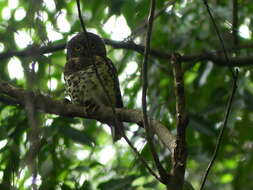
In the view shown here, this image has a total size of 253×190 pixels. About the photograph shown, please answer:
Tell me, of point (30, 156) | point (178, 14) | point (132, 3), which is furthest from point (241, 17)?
point (30, 156)

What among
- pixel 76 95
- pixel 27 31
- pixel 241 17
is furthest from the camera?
pixel 241 17

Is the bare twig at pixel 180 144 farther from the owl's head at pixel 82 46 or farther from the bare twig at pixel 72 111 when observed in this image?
the owl's head at pixel 82 46

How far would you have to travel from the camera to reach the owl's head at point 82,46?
16.8ft

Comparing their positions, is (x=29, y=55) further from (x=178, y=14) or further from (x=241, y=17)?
(x=241, y=17)

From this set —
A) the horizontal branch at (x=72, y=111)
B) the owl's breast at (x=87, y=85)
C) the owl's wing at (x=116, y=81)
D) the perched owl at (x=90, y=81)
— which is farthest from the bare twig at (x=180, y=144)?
the owl's wing at (x=116, y=81)

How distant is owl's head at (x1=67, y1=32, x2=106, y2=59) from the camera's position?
16.8 feet

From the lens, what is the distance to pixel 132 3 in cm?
381

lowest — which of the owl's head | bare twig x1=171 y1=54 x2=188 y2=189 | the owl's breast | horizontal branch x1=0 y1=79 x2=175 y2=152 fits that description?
bare twig x1=171 y1=54 x2=188 y2=189

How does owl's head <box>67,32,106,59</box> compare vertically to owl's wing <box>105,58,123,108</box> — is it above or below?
above

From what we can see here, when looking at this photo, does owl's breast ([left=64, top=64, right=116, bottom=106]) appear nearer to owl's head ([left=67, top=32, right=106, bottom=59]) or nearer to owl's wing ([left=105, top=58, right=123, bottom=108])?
owl's wing ([left=105, top=58, right=123, bottom=108])

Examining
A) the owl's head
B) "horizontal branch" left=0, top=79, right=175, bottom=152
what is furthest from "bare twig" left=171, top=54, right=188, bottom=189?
the owl's head

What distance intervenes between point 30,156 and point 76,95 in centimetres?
264

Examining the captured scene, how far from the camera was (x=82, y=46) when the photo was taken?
5.22 m

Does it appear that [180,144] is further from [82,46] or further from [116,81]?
[82,46]
